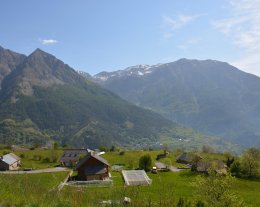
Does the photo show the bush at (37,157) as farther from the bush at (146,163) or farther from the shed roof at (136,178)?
the shed roof at (136,178)

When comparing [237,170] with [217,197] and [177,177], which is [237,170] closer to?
[177,177]

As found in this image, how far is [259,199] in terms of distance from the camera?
5744 cm

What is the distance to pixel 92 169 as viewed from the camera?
276ft

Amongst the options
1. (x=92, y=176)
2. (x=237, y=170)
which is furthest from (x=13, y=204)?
(x=237, y=170)

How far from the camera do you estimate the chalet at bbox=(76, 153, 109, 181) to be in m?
82.8

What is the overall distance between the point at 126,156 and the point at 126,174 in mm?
43680

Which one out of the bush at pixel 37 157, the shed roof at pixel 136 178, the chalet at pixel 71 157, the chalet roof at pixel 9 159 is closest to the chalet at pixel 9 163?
the chalet roof at pixel 9 159

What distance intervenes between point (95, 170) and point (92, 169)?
0.77m

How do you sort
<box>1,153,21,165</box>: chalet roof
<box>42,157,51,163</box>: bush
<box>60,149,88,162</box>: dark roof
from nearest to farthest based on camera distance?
<box>1,153,21,165</box>: chalet roof → <box>60,149,88,162</box>: dark roof → <box>42,157,51,163</box>: bush

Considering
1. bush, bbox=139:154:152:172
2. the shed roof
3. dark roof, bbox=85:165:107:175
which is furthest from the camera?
bush, bbox=139:154:152:172

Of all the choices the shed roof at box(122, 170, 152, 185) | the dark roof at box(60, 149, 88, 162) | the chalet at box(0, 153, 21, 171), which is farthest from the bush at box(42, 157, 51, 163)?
the shed roof at box(122, 170, 152, 185)

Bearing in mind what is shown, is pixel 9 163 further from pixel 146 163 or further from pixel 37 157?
pixel 146 163

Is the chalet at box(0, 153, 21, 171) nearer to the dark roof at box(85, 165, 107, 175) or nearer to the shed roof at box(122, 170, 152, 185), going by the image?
the dark roof at box(85, 165, 107, 175)

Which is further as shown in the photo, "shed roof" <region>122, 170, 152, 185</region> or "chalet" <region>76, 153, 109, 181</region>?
"chalet" <region>76, 153, 109, 181</region>
